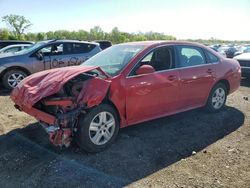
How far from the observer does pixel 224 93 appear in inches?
259

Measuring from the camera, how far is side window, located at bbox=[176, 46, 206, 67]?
5582 mm

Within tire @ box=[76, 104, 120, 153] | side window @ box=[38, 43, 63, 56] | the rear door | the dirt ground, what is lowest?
the dirt ground

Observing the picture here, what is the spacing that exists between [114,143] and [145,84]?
1.10 metres

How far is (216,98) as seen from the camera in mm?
6398

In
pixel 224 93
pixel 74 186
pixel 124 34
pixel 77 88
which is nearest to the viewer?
pixel 74 186

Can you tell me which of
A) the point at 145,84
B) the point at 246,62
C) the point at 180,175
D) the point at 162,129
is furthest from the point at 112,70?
the point at 246,62

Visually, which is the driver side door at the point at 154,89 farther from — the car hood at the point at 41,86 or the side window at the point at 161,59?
the car hood at the point at 41,86

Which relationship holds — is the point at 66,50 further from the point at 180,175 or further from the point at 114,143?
the point at 180,175

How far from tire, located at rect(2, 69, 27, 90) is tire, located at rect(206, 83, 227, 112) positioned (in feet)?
19.3

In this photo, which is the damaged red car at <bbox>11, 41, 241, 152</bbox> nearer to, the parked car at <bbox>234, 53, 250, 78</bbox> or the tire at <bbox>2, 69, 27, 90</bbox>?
the tire at <bbox>2, 69, 27, 90</bbox>

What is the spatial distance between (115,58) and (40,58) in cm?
485

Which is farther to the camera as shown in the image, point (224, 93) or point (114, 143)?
point (224, 93)

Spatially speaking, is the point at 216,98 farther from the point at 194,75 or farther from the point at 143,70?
the point at 143,70

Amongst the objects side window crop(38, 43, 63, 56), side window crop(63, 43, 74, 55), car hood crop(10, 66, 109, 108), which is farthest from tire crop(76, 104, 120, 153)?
side window crop(63, 43, 74, 55)
